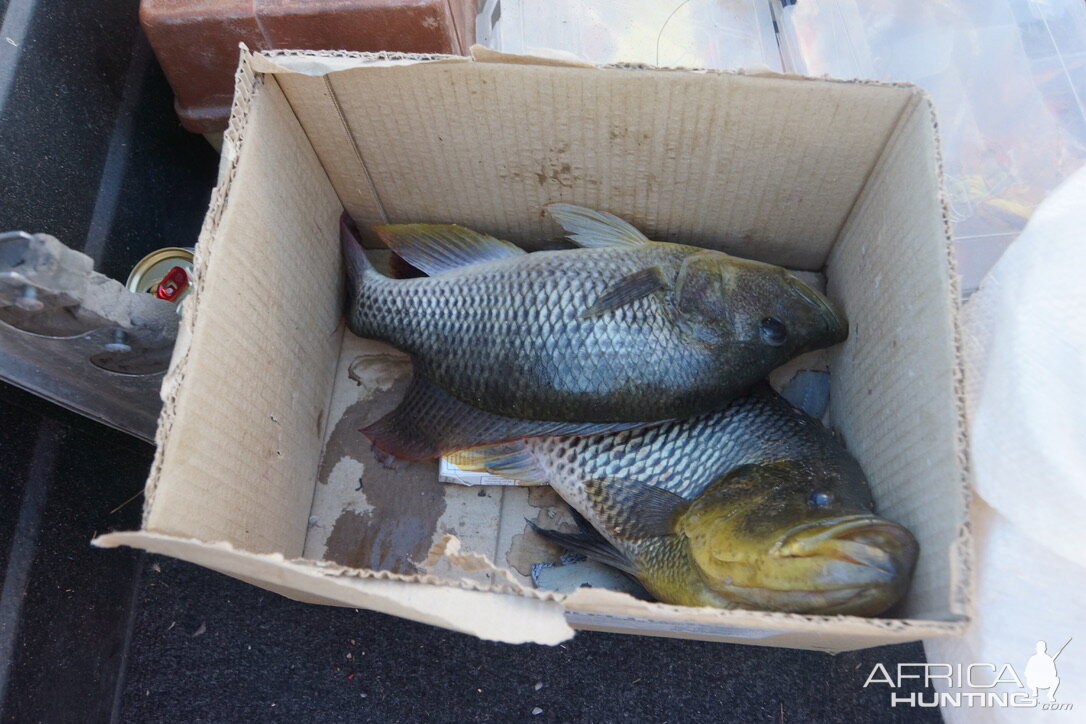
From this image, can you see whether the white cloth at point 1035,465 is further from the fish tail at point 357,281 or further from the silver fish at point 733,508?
the fish tail at point 357,281

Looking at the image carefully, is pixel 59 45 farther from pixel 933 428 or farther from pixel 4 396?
pixel 933 428

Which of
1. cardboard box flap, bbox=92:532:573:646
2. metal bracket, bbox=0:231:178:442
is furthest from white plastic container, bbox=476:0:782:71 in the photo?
cardboard box flap, bbox=92:532:573:646

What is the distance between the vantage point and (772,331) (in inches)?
40.5

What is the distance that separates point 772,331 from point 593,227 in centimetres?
33

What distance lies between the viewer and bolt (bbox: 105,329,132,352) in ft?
3.01

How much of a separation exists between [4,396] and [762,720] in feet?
4.24

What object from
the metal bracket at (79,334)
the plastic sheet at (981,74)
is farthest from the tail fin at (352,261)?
the plastic sheet at (981,74)

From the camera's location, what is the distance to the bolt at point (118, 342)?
0.92m

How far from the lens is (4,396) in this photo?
102 cm

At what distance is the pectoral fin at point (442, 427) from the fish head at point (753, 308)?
7.1 inches

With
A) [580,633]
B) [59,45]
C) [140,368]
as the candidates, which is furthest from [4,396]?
[580,633]

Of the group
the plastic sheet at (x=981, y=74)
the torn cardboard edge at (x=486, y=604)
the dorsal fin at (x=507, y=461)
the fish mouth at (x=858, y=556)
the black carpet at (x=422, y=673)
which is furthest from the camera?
the plastic sheet at (x=981, y=74)

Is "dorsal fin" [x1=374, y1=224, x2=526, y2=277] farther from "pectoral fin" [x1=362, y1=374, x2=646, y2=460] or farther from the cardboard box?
"pectoral fin" [x1=362, y1=374, x2=646, y2=460]

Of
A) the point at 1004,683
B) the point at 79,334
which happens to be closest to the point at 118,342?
the point at 79,334
